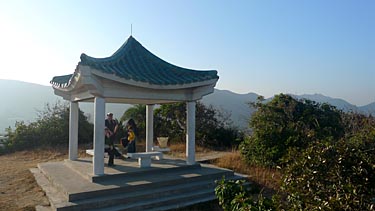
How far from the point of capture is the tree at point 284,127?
10516 millimetres

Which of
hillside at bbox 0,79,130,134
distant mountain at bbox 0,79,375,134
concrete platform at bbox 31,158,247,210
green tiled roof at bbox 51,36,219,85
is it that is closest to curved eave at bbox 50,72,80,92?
green tiled roof at bbox 51,36,219,85

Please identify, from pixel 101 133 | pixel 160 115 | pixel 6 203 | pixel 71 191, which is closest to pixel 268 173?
pixel 101 133

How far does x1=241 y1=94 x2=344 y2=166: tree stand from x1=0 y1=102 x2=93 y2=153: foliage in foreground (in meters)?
10.2

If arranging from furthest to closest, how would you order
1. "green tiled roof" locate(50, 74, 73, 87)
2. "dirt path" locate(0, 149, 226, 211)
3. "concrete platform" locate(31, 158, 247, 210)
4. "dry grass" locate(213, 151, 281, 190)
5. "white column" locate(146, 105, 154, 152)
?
1. "white column" locate(146, 105, 154, 152)
2. "green tiled roof" locate(50, 74, 73, 87)
3. "dry grass" locate(213, 151, 281, 190)
4. "dirt path" locate(0, 149, 226, 211)
5. "concrete platform" locate(31, 158, 247, 210)

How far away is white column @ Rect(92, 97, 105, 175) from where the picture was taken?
25.3ft

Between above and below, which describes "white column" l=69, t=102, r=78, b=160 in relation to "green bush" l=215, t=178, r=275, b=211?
above

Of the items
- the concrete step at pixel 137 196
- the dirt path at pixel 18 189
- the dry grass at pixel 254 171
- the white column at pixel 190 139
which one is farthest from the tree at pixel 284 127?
the dirt path at pixel 18 189

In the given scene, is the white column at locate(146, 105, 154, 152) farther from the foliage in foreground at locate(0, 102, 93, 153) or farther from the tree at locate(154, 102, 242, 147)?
the foliage in foreground at locate(0, 102, 93, 153)

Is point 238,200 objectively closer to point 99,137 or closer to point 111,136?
point 99,137

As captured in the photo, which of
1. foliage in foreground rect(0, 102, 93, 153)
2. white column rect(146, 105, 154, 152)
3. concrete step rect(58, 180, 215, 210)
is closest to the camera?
concrete step rect(58, 180, 215, 210)

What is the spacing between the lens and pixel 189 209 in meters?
7.03

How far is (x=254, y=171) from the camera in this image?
10305mm

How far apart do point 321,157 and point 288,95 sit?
12132mm

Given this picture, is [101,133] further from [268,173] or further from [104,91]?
[268,173]
